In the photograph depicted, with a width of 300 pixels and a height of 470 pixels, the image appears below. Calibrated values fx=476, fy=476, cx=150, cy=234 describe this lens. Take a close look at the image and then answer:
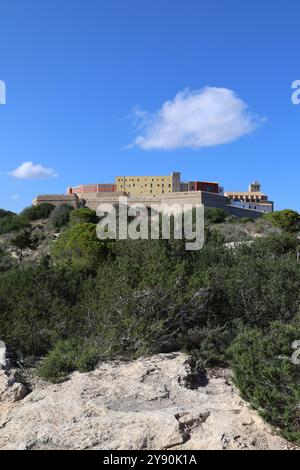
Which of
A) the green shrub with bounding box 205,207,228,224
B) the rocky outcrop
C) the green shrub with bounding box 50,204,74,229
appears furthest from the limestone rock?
the green shrub with bounding box 50,204,74,229

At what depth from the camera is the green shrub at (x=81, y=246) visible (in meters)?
15.3

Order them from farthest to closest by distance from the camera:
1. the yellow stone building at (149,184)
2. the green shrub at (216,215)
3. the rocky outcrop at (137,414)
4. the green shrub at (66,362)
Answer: the yellow stone building at (149,184) → the green shrub at (216,215) → the green shrub at (66,362) → the rocky outcrop at (137,414)

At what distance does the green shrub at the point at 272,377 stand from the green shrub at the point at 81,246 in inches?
405

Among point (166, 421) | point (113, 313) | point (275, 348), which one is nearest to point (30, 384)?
point (113, 313)

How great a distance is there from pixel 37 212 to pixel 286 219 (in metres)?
23.7

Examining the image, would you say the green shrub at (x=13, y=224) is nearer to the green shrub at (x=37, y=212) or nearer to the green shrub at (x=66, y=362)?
the green shrub at (x=37, y=212)

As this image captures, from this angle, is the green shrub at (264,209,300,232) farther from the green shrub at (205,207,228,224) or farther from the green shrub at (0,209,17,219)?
the green shrub at (0,209,17,219)

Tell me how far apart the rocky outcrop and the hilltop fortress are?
41.4 m

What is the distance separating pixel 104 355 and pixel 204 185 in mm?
58621

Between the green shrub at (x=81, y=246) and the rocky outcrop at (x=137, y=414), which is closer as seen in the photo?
the rocky outcrop at (x=137, y=414)

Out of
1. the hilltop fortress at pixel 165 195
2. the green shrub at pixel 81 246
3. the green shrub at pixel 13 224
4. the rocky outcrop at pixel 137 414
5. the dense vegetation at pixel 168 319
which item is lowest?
the rocky outcrop at pixel 137 414

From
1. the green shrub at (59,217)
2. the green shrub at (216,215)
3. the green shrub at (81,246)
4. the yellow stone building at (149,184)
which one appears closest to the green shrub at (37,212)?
the green shrub at (59,217)

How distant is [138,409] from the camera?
4180 mm
